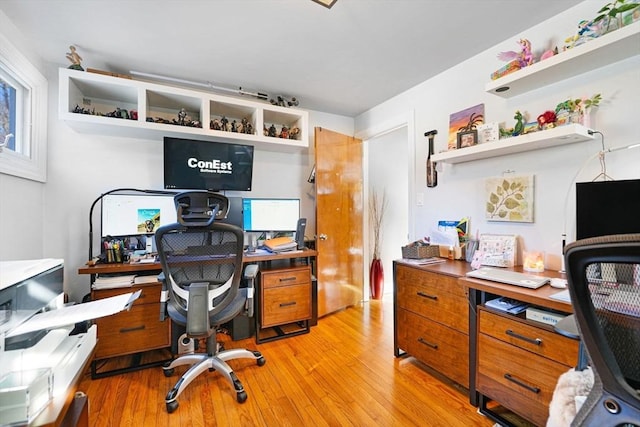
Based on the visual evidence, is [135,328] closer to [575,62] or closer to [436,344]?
[436,344]

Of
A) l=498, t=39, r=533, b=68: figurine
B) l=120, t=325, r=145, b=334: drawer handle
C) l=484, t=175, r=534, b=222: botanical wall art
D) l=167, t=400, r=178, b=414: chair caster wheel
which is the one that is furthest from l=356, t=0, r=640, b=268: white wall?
l=120, t=325, r=145, b=334: drawer handle

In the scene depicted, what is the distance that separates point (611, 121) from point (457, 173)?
93cm

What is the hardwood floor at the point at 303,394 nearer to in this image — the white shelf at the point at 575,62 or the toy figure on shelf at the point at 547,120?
the toy figure on shelf at the point at 547,120

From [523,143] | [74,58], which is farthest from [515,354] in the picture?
[74,58]

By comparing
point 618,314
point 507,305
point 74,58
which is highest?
point 74,58

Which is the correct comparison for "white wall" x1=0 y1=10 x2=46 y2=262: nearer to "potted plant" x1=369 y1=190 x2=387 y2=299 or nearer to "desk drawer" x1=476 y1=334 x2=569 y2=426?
"desk drawer" x1=476 y1=334 x2=569 y2=426

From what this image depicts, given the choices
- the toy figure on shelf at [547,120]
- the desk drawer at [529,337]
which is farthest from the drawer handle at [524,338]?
the toy figure on shelf at [547,120]

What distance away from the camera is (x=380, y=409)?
1571mm

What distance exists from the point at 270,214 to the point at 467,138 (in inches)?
74.2

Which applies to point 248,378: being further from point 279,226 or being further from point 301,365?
point 279,226

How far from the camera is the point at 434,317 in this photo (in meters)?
1.81

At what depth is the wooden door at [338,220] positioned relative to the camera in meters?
2.90

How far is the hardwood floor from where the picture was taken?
1.49 m

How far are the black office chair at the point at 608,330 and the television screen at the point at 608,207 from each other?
92 centimetres
